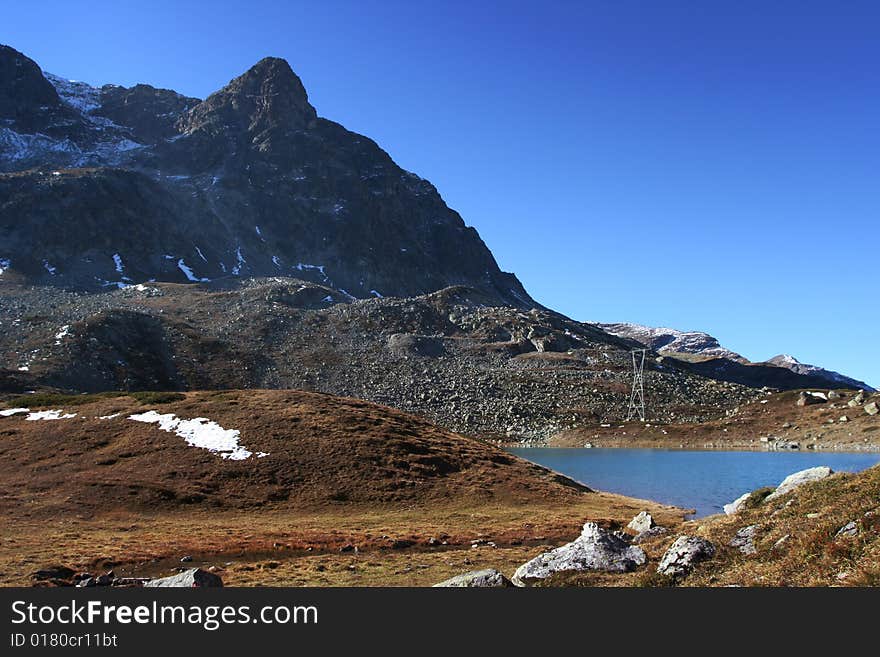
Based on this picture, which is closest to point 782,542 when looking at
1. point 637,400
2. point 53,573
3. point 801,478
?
point 801,478

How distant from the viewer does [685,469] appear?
76875 mm

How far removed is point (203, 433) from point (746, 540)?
47686 millimetres

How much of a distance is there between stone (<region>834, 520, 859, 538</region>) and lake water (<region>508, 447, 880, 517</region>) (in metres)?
33.1

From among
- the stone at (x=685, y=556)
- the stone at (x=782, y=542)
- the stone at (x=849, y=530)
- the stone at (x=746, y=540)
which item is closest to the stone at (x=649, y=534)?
the stone at (x=746, y=540)

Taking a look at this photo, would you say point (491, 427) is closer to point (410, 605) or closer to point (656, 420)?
point (656, 420)

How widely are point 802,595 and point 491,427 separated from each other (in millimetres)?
118052

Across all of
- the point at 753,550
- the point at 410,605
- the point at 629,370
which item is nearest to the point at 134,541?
the point at 410,605

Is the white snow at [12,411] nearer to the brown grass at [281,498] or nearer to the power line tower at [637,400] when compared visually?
the brown grass at [281,498]

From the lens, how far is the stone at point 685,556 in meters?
16.0

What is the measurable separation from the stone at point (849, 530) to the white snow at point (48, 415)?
65024mm

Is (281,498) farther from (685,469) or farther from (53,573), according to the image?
(685,469)

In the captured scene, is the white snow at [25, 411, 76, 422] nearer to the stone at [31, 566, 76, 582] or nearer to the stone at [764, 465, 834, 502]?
the stone at [31, 566, 76, 582]

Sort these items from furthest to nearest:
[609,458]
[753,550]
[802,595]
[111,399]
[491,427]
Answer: [491,427] → [609,458] → [111,399] → [753,550] → [802,595]

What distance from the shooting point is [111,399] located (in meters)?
65.8
